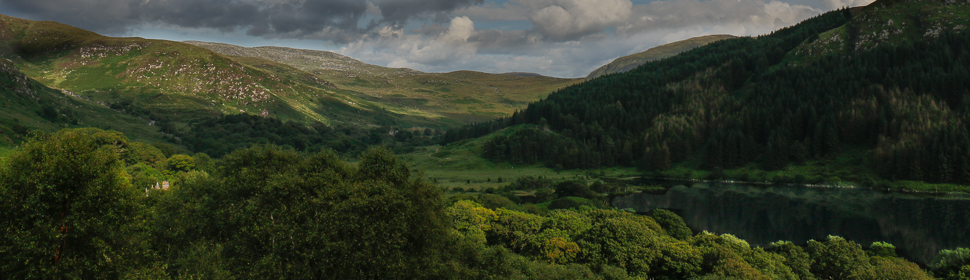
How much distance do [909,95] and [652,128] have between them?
3347 inches

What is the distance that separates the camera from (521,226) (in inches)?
2053

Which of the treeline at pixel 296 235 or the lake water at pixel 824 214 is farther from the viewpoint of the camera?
the lake water at pixel 824 214

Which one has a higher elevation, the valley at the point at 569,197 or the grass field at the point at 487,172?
the valley at the point at 569,197

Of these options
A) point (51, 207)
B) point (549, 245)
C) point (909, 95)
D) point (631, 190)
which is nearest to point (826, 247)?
point (549, 245)

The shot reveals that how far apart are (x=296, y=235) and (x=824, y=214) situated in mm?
104070

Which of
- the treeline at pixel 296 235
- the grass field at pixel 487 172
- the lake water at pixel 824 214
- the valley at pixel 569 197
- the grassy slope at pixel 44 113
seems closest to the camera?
the treeline at pixel 296 235

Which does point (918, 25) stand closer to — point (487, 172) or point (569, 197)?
point (487, 172)

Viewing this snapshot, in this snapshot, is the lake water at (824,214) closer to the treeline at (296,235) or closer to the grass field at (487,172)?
the treeline at (296,235)

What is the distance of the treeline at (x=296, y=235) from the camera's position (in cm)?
2117

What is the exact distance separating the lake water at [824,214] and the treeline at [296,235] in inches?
1162

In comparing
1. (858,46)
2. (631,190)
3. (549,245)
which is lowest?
(631,190)

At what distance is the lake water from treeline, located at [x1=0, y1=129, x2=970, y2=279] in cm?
2951

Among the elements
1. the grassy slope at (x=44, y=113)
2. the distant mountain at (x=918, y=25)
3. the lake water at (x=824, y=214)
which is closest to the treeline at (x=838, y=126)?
the distant mountain at (x=918, y=25)

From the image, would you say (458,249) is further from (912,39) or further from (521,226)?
(912,39)
